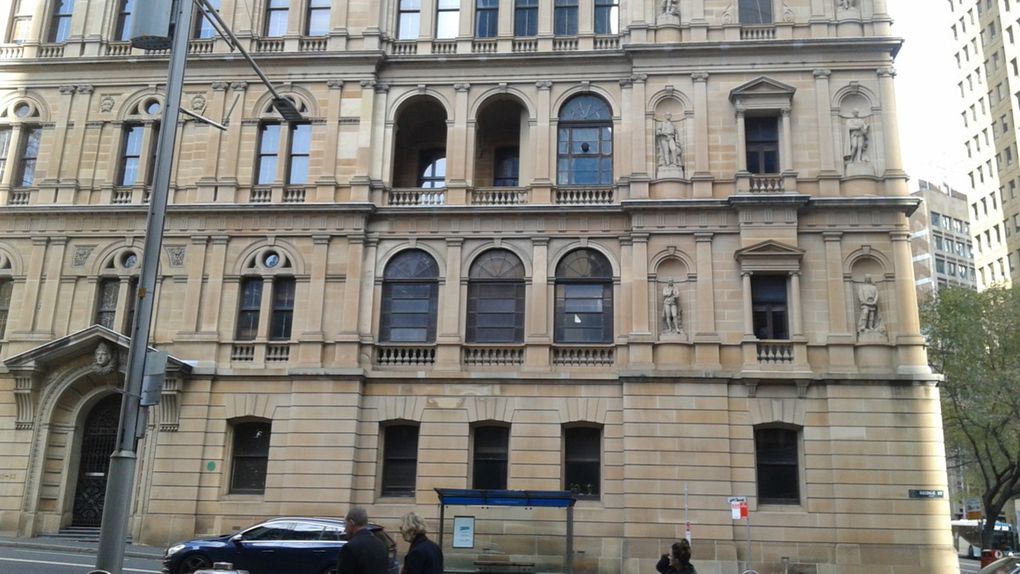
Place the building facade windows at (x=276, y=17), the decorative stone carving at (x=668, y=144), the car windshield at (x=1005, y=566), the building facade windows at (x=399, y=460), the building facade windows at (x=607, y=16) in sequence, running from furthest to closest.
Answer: the building facade windows at (x=276, y=17) → the building facade windows at (x=607, y=16) → the decorative stone carving at (x=668, y=144) → the building facade windows at (x=399, y=460) → the car windshield at (x=1005, y=566)

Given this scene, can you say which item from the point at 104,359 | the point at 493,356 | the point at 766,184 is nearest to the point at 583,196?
the point at 766,184

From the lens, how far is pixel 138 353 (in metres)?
11.3

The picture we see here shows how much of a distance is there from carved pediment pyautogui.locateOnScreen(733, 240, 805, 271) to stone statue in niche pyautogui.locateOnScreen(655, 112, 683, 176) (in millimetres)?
3538

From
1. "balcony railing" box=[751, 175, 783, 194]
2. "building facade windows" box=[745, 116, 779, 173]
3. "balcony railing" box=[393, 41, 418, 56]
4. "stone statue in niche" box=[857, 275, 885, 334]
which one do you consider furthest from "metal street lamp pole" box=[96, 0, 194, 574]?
"stone statue in niche" box=[857, 275, 885, 334]

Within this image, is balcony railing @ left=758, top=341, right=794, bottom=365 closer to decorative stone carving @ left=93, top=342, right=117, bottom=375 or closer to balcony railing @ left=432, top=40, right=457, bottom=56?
balcony railing @ left=432, top=40, right=457, bottom=56

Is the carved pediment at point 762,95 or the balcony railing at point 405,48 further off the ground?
the balcony railing at point 405,48

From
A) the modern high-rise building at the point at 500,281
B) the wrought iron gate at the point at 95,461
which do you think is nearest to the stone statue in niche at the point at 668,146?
the modern high-rise building at the point at 500,281

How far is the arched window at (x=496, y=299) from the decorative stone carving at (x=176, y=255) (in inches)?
392

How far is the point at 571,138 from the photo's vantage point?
28.7 meters

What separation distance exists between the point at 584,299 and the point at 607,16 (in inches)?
417

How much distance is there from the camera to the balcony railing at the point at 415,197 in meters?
28.3

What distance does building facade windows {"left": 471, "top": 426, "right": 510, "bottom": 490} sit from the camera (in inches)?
1030

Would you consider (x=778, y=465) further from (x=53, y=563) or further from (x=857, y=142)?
(x=53, y=563)

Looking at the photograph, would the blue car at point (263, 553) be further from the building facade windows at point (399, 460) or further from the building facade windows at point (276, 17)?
the building facade windows at point (276, 17)
